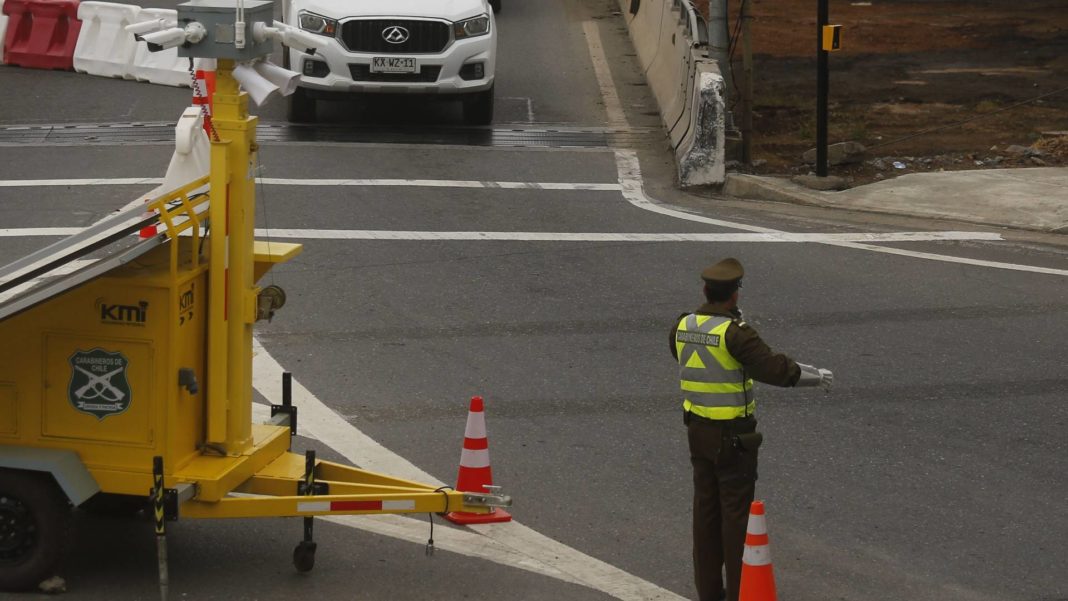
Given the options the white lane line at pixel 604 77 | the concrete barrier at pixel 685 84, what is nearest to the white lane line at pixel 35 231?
the concrete barrier at pixel 685 84

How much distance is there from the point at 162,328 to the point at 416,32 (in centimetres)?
1077

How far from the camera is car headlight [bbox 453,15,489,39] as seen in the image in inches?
661

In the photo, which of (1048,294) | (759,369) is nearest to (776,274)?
(1048,294)

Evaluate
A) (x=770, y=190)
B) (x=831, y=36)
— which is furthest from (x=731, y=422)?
(x=831, y=36)

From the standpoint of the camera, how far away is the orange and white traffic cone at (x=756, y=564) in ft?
20.1

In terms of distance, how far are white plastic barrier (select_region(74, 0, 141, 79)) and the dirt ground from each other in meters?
7.90

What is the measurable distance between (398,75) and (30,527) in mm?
10704

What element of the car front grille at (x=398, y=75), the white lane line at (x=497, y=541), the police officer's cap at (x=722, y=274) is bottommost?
the white lane line at (x=497, y=541)

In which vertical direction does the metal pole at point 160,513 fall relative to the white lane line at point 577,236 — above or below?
below

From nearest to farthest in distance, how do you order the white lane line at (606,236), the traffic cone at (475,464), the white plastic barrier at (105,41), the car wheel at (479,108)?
the traffic cone at (475,464) < the white lane line at (606,236) < the car wheel at (479,108) < the white plastic barrier at (105,41)

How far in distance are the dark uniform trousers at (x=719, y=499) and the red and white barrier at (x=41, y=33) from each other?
15.6 m

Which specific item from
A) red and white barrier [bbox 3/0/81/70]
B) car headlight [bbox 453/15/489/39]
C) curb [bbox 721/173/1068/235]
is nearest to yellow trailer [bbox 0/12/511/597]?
curb [bbox 721/173/1068/235]

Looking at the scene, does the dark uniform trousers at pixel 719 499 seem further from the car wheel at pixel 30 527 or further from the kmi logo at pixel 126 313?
the car wheel at pixel 30 527

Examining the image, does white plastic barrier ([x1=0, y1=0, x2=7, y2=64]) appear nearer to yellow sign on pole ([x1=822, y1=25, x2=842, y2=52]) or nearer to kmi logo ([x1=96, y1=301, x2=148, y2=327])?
yellow sign on pole ([x1=822, y1=25, x2=842, y2=52])
